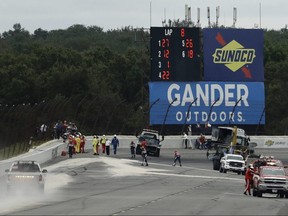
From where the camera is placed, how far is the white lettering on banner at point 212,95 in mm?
76875

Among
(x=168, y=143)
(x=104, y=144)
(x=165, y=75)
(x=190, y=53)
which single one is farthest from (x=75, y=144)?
(x=168, y=143)

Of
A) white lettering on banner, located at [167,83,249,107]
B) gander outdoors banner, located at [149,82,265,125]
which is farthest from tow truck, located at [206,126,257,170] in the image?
white lettering on banner, located at [167,83,249,107]

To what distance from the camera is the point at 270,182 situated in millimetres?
39500

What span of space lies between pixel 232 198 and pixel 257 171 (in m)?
4.65

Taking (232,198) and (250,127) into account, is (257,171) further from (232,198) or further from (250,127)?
(250,127)

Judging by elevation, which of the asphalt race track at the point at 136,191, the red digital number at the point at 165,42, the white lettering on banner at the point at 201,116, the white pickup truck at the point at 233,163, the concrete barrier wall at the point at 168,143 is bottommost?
the asphalt race track at the point at 136,191

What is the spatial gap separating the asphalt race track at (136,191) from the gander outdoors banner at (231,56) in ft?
42.8

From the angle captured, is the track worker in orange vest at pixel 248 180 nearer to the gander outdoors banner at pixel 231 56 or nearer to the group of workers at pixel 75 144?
the group of workers at pixel 75 144

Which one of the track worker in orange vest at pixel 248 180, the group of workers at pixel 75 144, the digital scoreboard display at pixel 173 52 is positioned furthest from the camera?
the digital scoreboard display at pixel 173 52

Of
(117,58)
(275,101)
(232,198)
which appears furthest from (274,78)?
(232,198)

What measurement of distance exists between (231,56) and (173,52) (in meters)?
6.56

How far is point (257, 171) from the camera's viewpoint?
1601 inches

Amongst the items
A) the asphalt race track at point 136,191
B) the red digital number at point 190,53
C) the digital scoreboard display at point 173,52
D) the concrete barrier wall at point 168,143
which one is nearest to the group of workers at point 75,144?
the asphalt race track at point 136,191

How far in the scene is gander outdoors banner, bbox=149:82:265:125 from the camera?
250ft
